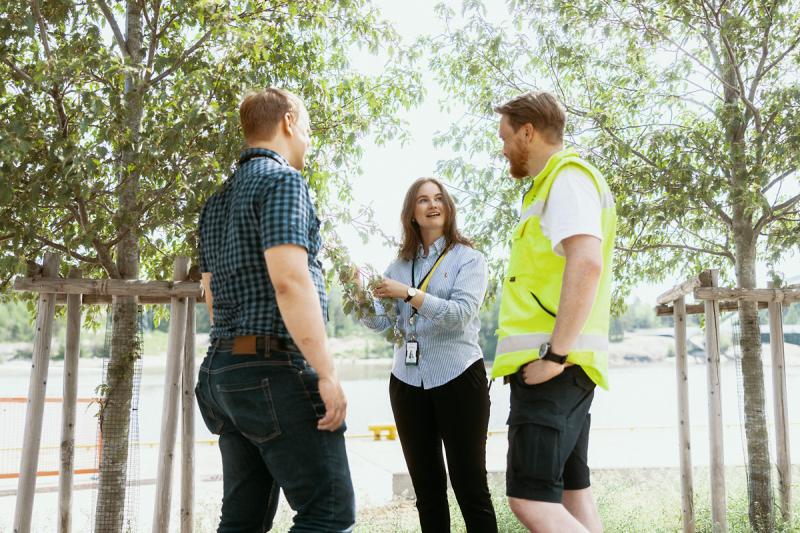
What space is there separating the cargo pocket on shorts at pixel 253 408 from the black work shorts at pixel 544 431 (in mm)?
699

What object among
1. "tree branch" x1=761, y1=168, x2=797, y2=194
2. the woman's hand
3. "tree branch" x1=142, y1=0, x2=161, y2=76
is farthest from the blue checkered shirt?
"tree branch" x1=761, y1=168, x2=797, y2=194

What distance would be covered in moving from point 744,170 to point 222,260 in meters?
3.61

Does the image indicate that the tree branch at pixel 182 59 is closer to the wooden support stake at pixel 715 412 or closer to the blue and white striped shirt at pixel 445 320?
the blue and white striped shirt at pixel 445 320

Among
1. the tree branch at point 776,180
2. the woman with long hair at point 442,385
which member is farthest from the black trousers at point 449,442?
the tree branch at point 776,180

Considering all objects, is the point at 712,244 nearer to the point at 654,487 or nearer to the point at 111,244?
the point at 654,487

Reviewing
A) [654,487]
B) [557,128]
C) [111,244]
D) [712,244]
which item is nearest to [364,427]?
[654,487]

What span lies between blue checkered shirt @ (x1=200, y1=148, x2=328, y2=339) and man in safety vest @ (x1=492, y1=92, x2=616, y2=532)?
640 mm

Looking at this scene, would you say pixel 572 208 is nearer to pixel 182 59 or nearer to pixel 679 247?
pixel 182 59

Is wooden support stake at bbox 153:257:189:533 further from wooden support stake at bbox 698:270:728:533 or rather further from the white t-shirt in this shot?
wooden support stake at bbox 698:270:728:533

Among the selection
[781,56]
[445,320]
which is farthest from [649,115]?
[445,320]

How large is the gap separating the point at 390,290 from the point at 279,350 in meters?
1.08

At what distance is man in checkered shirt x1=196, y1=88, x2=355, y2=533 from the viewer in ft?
6.33

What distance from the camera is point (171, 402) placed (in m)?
3.83

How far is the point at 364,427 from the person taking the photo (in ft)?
83.4
